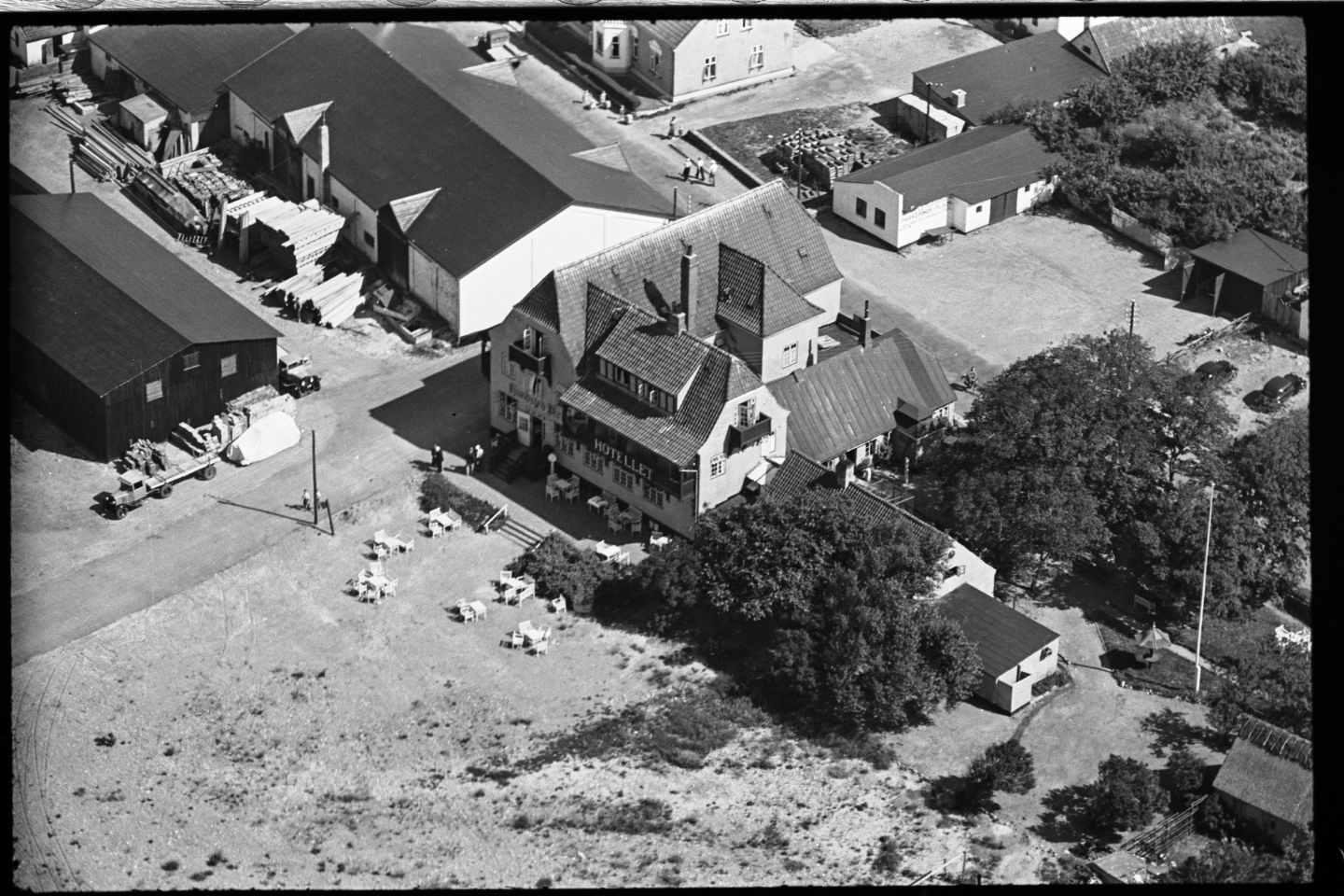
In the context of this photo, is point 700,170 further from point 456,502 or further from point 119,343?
point 119,343

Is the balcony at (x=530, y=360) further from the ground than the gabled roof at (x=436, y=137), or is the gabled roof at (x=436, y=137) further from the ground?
the gabled roof at (x=436, y=137)

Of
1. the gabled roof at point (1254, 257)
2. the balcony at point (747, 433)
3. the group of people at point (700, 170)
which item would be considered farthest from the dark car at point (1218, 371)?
the group of people at point (700, 170)

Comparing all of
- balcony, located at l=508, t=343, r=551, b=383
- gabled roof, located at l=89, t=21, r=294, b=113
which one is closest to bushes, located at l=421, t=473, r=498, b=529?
balcony, located at l=508, t=343, r=551, b=383

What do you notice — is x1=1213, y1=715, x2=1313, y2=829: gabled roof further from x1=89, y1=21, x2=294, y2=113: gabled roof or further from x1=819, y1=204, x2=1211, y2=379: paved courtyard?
x1=89, y1=21, x2=294, y2=113: gabled roof

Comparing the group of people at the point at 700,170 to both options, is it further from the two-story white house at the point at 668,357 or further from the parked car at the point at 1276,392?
the parked car at the point at 1276,392

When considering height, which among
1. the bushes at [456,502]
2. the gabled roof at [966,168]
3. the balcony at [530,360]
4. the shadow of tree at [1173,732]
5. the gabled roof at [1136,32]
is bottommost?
the shadow of tree at [1173,732]
